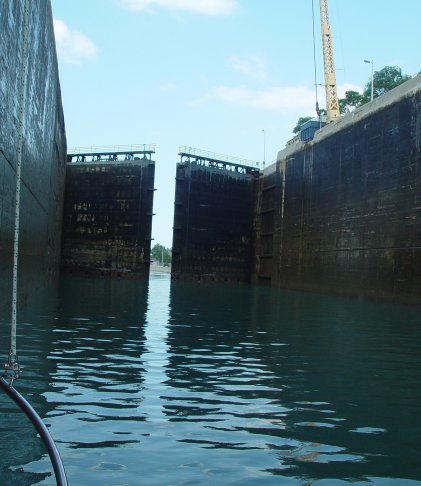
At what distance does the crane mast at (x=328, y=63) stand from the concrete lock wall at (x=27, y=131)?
32304mm

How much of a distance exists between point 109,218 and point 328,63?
966 inches

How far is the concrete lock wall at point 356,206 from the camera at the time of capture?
2212 cm

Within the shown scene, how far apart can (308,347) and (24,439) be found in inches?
253

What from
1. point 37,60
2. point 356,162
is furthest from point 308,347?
point 356,162

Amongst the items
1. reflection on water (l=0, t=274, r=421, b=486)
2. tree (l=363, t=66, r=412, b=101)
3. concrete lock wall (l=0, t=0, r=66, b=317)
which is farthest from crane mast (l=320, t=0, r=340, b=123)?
reflection on water (l=0, t=274, r=421, b=486)

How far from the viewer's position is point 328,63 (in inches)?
1956

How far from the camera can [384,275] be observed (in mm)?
23375

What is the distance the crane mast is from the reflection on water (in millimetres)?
40002

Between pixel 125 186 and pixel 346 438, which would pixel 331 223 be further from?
pixel 346 438

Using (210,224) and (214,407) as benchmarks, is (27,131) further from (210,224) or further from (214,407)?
(210,224)

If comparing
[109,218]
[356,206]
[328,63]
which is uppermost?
[328,63]

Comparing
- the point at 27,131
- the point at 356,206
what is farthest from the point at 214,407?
the point at 356,206

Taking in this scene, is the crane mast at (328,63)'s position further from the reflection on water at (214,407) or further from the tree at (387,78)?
the reflection on water at (214,407)

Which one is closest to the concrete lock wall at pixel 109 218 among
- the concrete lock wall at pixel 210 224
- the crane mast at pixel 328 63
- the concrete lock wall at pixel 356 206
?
the concrete lock wall at pixel 210 224
